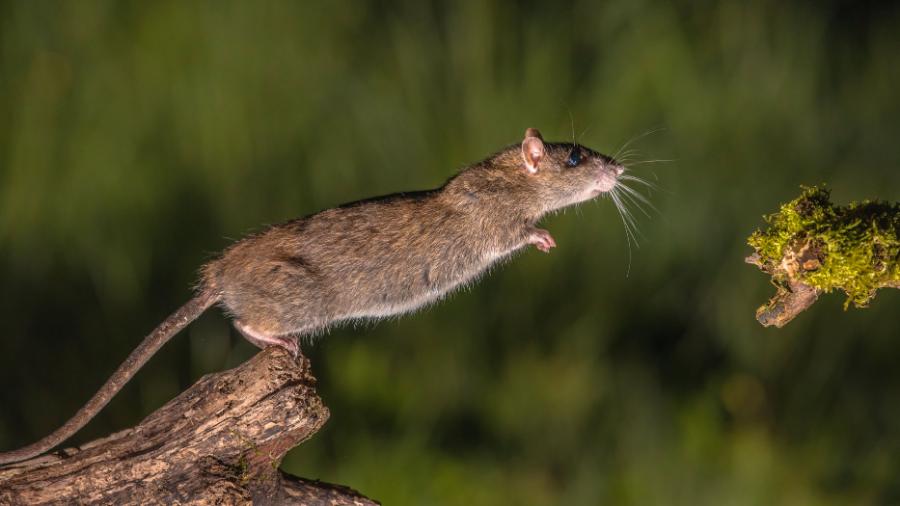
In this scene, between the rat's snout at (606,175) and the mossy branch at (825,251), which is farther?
the rat's snout at (606,175)

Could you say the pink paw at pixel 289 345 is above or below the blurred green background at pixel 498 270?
below

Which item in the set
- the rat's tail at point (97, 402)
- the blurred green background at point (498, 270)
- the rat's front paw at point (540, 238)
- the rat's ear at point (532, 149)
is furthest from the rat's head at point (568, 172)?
the rat's tail at point (97, 402)

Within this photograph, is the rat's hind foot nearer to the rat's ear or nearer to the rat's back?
the rat's back

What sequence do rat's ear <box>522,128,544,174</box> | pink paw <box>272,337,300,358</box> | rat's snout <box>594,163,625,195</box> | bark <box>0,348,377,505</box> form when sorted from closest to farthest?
bark <box>0,348,377,505</box>, pink paw <box>272,337,300,358</box>, rat's ear <box>522,128,544,174</box>, rat's snout <box>594,163,625,195</box>

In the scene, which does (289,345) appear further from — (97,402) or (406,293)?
(97,402)

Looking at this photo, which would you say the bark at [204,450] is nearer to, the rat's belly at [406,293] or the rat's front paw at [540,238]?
the rat's belly at [406,293]

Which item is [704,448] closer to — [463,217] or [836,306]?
[836,306]

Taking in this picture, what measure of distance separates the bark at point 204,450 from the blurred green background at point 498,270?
154 centimetres

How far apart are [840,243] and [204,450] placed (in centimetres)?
212

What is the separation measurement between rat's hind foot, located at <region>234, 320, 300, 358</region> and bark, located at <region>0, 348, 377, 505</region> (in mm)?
144

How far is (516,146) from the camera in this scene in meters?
3.68

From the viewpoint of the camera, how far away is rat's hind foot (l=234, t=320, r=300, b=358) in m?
3.21

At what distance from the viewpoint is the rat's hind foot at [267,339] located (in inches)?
126

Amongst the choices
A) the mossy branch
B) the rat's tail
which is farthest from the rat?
the mossy branch
